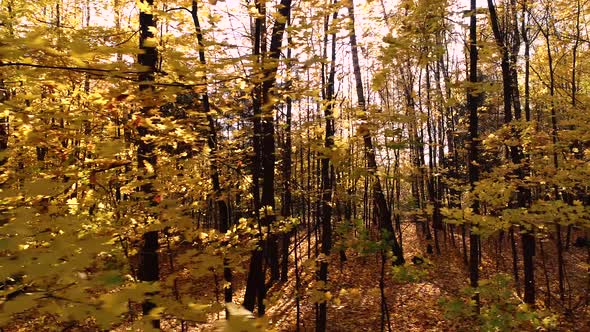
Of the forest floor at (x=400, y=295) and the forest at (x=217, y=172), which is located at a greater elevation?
the forest at (x=217, y=172)

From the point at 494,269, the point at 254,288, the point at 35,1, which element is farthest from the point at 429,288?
the point at 35,1

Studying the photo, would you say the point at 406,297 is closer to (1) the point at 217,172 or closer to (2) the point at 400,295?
(2) the point at 400,295

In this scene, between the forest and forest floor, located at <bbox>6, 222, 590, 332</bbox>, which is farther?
forest floor, located at <bbox>6, 222, 590, 332</bbox>

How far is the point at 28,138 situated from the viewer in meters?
2.85

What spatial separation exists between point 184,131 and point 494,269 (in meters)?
14.4

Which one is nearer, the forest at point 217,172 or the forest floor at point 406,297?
the forest at point 217,172

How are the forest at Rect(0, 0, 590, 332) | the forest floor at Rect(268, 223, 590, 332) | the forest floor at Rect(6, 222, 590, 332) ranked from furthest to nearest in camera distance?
the forest floor at Rect(268, 223, 590, 332)
the forest floor at Rect(6, 222, 590, 332)
the forest at Rect(0, 0, 590, 332)

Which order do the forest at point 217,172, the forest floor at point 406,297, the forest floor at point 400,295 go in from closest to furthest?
the forest at point 217,172 < the forest floor at point 400,295 < the forest floor at point 406,297

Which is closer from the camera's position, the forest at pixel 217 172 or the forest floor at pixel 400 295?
the forest at pixel 217 172

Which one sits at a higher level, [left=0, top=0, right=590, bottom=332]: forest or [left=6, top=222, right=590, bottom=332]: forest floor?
[left=0, top=0, right=590, bottom=332]: forest

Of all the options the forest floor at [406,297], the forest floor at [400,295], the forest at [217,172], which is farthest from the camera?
the forest floor at [406,297]

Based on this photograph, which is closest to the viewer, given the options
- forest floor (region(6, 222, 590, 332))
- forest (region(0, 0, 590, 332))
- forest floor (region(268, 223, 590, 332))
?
forest (region(0, 0, 590, 332))

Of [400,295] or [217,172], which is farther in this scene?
[400,295]

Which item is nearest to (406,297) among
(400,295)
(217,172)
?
(400,295)
